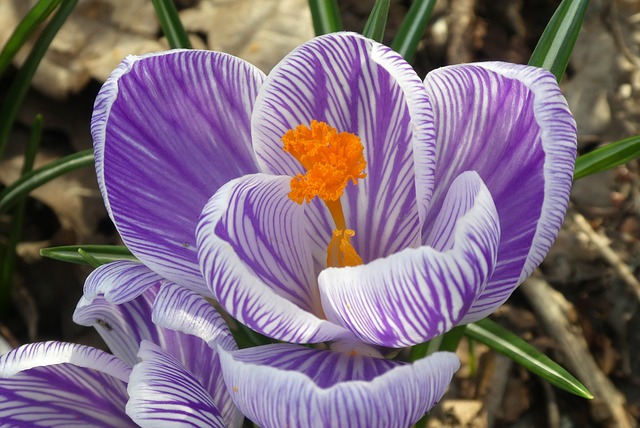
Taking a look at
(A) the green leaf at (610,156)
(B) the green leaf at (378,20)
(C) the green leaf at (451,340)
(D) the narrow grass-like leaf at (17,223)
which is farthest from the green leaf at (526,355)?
(D) the narrow grass-like leaf at (17,223)

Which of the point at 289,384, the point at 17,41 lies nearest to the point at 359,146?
the point at 289,384

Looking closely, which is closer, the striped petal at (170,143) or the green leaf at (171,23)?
the striped petal at (170,143)

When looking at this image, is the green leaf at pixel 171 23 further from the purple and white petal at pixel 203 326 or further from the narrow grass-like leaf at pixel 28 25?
the purple and white petal at pixel 203 326

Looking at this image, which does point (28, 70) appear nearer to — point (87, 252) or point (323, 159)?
point (87, 252)

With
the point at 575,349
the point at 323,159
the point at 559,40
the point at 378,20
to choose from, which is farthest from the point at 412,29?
the point at 575,349

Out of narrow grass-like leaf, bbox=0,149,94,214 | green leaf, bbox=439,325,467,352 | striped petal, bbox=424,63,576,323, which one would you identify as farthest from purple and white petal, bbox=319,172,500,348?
narrow grass-like leaf, bbox=0,149,94,214

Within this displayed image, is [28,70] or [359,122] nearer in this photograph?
[359,122]

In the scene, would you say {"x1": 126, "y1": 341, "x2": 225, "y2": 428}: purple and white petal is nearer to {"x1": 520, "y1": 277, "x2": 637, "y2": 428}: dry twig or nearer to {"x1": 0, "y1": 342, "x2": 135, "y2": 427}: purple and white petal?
{"x1": 0, "y1": 342, "x2": 135, "y2": 427}: purple and white petal

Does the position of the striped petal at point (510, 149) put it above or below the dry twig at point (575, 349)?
above
